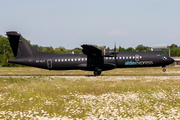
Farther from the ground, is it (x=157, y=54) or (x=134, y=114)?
(x=157, y=54)

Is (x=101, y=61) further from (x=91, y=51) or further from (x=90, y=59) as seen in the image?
(x=91, y=51)

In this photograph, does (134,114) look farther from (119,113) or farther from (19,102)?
(19,102)

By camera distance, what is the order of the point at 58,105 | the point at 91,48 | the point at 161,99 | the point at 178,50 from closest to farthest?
the point at 58,105 → the point at 161,99 → the point at 91,48 → the point at 178,50

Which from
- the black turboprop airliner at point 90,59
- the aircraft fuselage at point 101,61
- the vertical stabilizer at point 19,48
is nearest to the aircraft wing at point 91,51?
the black turboprop airliner at point 90,59

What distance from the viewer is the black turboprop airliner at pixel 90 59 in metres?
32.2

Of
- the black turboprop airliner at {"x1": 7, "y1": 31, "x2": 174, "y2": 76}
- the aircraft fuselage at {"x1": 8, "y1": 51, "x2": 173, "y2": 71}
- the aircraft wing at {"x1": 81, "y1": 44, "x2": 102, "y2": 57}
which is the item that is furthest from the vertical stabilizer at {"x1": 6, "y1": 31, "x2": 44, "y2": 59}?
the aircraft wing at {"x1": 81, "y1": 44, "x2": 102, "y2": 57}

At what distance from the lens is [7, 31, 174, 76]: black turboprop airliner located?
32156 millimetres

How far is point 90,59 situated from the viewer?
3306 centimetres

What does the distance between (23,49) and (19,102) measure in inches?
984

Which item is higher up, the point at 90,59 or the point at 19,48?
the point at 19,48

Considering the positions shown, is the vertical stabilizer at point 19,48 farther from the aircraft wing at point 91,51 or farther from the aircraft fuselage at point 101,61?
the aircraft wing at point 91,51

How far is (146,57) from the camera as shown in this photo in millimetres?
32250

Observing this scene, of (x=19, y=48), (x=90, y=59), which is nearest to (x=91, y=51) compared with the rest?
(x=90, y=59)

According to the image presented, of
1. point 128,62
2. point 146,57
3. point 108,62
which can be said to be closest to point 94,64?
point 108,62
